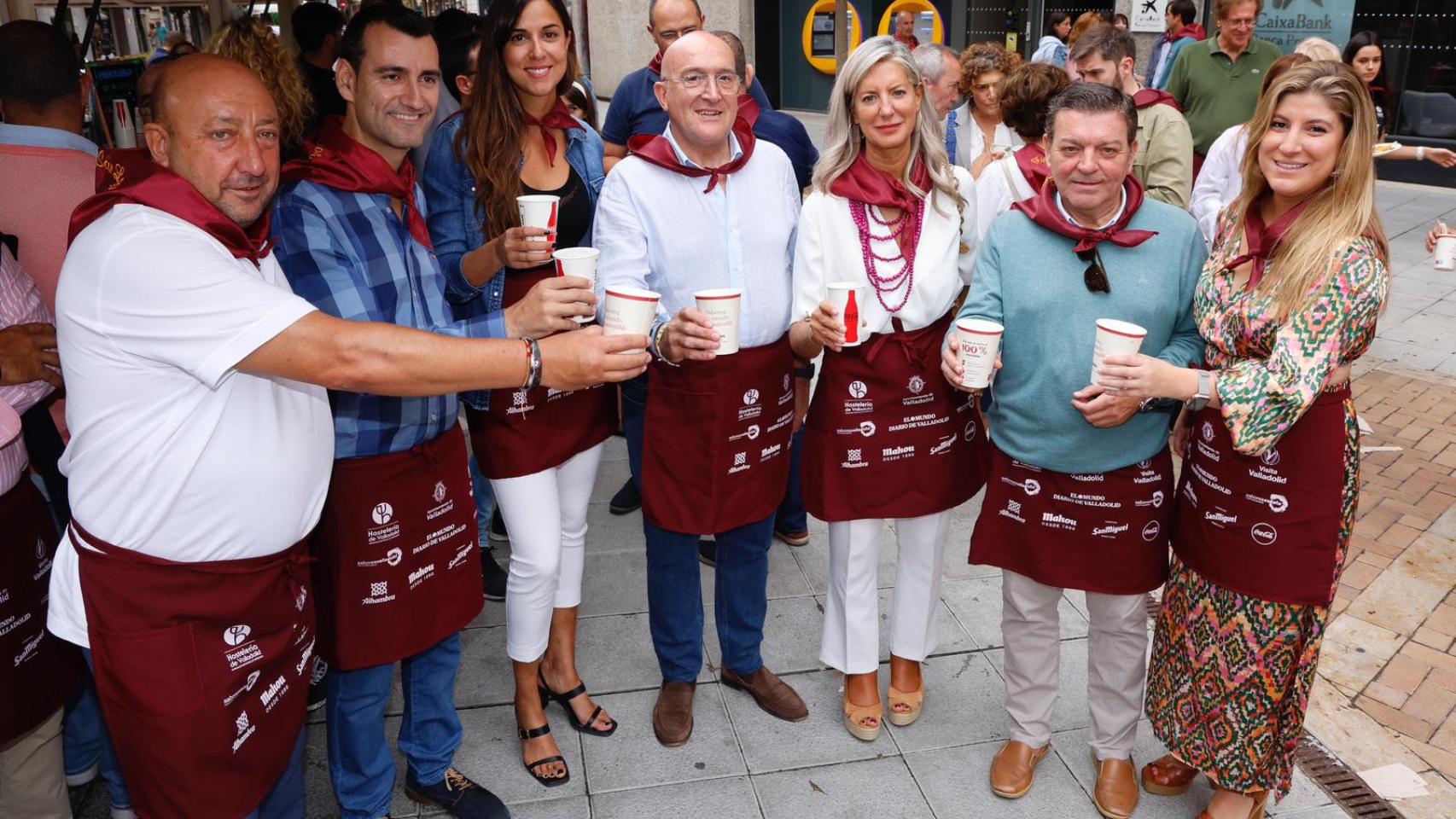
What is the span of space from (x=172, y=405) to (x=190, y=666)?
0.57 m

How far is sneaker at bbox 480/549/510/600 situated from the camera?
4555 millimetres

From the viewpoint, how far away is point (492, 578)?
15.2 ft

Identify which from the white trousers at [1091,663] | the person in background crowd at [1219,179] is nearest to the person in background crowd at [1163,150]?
the person in background crowd at [1219,179]

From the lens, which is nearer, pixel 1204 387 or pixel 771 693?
pixel 1204 387

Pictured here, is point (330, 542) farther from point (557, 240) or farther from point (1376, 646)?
point (1376, 646)

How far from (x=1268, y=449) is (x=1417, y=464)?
12.4 feet

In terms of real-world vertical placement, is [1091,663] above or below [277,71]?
below

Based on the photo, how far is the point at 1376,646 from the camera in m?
4.11

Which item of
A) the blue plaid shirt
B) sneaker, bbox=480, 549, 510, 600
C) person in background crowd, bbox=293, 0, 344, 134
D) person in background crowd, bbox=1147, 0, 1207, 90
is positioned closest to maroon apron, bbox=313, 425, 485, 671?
the blue plaid shirt

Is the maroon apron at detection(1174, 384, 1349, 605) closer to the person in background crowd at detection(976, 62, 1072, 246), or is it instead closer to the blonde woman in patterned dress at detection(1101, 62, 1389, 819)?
the blonde woman in patterned dress at detection(1101, 62, 1389, 819)

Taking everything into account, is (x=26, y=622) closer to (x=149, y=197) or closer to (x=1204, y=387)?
(x=149, y=197)

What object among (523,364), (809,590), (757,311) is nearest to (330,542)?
(523,364)

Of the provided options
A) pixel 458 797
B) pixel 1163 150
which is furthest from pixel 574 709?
pixel 1163 150

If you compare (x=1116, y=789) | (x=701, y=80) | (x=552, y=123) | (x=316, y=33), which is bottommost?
(x=1116, y=789)
